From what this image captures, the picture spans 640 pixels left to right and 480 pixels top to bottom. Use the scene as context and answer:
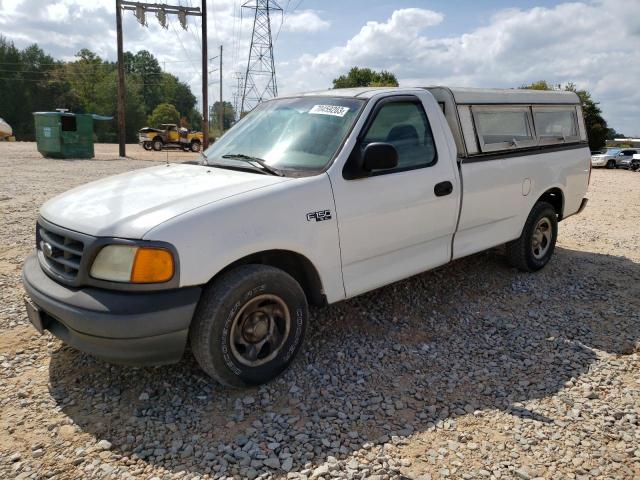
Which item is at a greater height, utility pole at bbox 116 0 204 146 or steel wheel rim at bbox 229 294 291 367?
utility pole at bbox 116 0 204 146

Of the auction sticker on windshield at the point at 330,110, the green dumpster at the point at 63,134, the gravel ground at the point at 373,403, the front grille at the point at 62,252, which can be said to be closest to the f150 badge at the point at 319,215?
the auction sticker on windshield at the point at 330,110

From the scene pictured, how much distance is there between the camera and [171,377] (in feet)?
11.4

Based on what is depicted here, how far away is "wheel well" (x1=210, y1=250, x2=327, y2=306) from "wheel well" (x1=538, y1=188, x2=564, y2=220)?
3.50m

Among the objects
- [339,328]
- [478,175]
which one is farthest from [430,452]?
[478,175]

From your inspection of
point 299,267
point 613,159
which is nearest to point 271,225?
point 299,267

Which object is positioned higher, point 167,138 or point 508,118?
point 167,138

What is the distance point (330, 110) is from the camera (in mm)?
4016

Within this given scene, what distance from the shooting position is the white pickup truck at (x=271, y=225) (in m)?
2.87

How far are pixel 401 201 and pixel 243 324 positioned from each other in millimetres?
1571

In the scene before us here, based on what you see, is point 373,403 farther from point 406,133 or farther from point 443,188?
point 406,133

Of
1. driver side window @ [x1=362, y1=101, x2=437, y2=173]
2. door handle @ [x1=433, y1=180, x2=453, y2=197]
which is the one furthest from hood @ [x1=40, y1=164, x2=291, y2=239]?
door handle @ [x1=433, y1=180, x2=453, y2=197]

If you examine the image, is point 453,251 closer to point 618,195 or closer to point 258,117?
point 258,117

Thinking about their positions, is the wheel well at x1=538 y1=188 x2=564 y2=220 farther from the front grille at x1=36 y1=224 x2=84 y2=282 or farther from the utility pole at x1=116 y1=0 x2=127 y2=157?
the utility pole at x1=116 y1=0 x2=127 y2=157

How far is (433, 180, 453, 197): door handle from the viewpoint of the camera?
14.0ft
